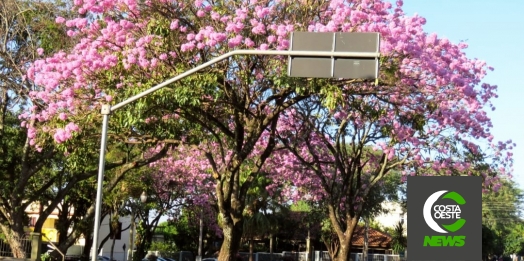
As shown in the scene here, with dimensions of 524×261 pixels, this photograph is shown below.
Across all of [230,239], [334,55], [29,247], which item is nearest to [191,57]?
[230,239]

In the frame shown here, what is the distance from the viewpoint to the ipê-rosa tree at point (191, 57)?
1719 cm

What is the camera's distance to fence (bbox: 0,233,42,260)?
24547mm

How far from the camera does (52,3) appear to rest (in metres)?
25.4

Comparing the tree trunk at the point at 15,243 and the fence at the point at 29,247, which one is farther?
the tree trunk at the point at 15,243

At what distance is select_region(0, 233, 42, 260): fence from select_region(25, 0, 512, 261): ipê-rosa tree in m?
6.38

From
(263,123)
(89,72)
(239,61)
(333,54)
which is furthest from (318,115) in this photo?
(333,54)

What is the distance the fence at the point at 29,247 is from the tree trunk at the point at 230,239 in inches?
298

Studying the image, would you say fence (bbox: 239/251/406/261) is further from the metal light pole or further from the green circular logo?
the metal light pole

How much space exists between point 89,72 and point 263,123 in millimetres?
4730

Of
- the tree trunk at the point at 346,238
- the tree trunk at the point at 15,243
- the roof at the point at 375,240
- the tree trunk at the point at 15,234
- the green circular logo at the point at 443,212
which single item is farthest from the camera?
the roof at the point at 375,240

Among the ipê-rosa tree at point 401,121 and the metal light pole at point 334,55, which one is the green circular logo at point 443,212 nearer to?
the ipê-rosa tree at point 401,121

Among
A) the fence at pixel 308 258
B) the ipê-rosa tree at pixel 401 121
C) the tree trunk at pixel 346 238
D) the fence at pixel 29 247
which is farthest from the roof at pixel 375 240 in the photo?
the fence at pixel 29 247

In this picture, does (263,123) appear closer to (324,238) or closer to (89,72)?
(89,72)

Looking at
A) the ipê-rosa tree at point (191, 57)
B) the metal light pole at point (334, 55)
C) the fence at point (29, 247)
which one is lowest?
the fence at point (29, 247)
